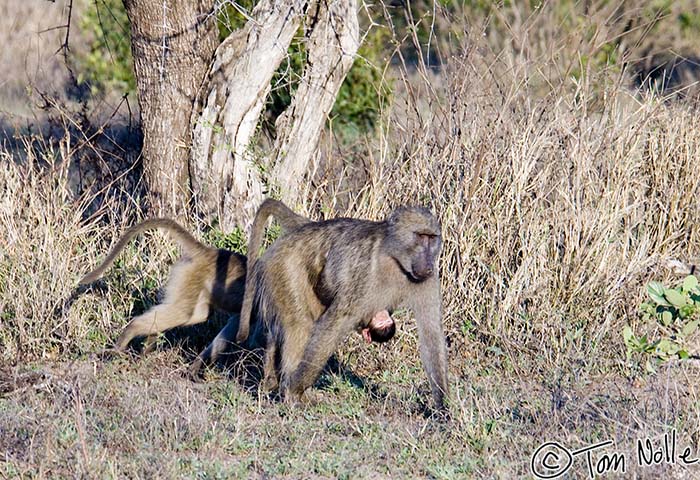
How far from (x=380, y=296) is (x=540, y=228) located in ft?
5.37

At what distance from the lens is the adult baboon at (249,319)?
5.05m

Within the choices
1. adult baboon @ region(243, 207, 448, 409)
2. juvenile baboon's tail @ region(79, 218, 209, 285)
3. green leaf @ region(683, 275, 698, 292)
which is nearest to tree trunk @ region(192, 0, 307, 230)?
juvenile baboon's tail @ region(79, 218, 209, 285)

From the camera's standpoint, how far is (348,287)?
496 centimetres

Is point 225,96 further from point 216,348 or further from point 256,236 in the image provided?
point 216,348

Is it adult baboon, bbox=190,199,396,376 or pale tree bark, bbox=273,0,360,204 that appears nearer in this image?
adult baboon, bbox=190,199,396,376

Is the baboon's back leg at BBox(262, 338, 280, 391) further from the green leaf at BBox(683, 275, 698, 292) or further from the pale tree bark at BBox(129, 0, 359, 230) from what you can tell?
the green leaf at BBox(683, 275, 698, 292)

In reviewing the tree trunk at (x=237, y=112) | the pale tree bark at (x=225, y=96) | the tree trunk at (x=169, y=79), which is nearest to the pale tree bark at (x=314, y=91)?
the pale tree bark at (x=225, y=96)

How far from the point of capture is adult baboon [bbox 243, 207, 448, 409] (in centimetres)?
492

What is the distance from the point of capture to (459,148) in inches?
249

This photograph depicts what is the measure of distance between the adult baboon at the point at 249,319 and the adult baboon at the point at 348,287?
0.14 feet

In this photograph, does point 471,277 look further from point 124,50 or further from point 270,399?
point 124,50

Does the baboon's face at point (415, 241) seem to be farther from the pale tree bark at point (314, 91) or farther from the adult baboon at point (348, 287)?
the pale tree bark at point (314, 91)

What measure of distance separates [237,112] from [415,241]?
2011 mm

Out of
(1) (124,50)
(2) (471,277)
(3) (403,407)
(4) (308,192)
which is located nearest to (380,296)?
(3) (403,407)
